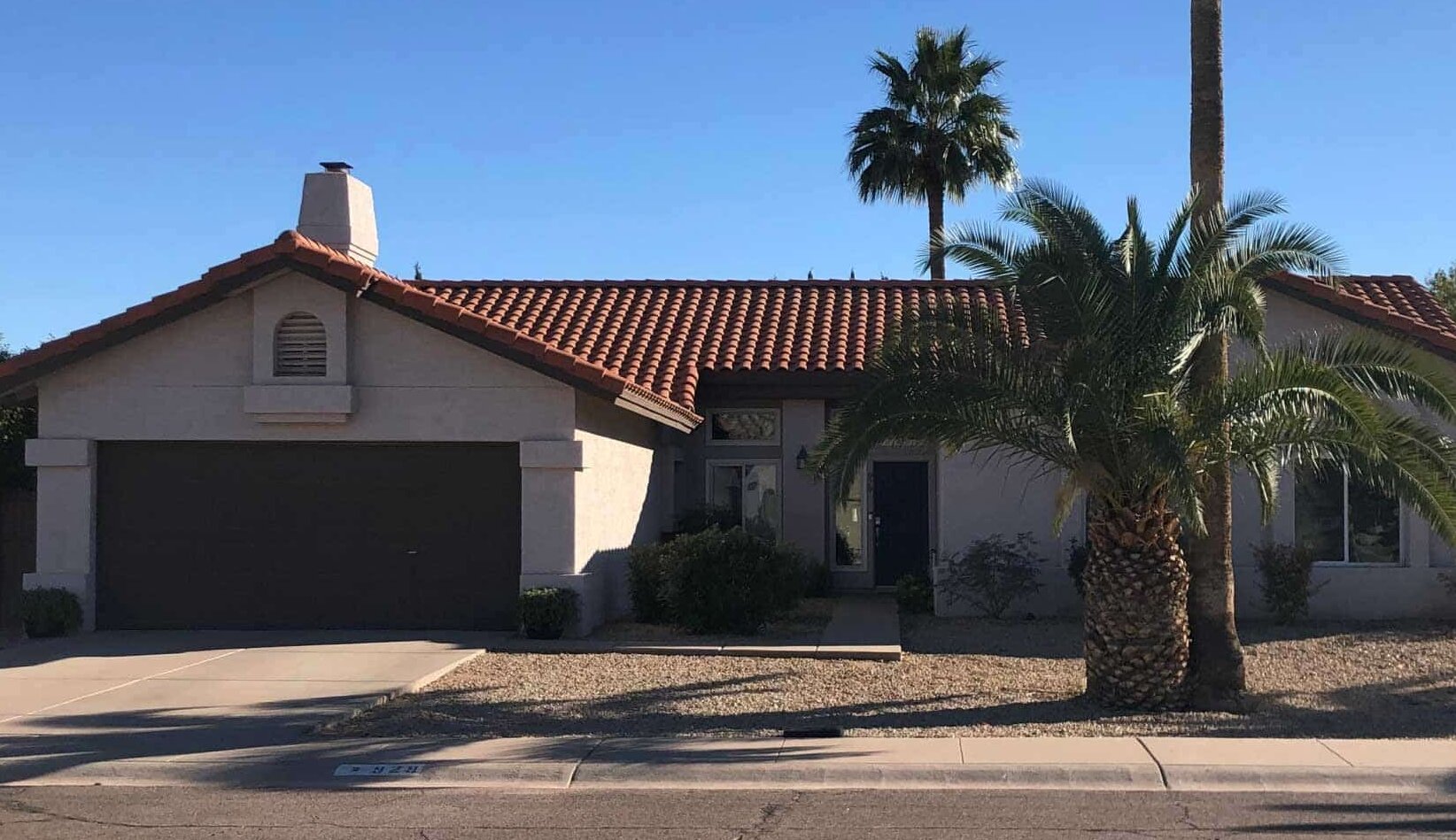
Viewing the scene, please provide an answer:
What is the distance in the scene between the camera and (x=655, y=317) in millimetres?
23031

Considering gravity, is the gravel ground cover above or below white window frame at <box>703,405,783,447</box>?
below

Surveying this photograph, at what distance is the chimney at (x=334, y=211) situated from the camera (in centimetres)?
1878

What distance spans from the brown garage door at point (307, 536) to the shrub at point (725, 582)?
1.95 m

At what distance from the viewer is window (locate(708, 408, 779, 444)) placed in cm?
2170

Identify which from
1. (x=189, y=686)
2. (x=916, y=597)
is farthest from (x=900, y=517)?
(x=189, y=686)

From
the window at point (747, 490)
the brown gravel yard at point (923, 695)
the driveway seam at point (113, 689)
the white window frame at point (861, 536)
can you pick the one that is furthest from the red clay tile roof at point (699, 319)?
the driveway seam at point (113, 689)

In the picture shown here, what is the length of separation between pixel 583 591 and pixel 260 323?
482 cm

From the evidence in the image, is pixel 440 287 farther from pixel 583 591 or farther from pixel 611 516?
pixel 583 591

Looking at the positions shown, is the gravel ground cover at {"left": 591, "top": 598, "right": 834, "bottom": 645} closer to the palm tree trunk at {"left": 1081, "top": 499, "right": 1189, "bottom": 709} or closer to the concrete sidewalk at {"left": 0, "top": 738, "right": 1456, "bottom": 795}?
the palm tree trunk at {"left": 1081, "top": 499, "right": 1189, "bottom": 709}

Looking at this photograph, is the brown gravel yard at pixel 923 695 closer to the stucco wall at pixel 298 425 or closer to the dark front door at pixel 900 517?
the stucco wall at pixel 298 425

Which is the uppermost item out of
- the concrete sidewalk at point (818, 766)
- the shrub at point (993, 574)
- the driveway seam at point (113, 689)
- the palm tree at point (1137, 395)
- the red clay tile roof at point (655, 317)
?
the red clay tile roof at point (655, 317)

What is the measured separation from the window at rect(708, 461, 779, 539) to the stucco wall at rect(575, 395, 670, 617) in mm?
1529

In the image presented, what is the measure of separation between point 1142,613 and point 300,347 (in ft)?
32.3

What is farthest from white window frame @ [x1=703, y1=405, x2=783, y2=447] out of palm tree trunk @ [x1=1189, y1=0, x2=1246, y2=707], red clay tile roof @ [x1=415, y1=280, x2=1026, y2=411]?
palm tree trunk @ [x1=1189, y1=0, x2=1246, y2=707]
